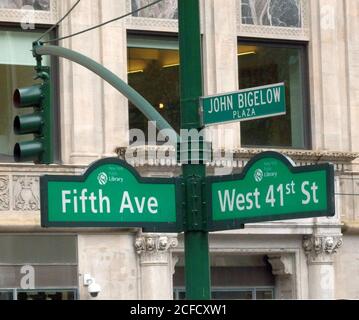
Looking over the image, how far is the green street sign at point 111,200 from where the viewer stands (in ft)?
35.9

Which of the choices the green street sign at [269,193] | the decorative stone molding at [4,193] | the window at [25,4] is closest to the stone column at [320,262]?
the decorative stone molding at [4,193]

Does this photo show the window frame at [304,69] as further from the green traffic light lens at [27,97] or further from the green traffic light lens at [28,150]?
the green traffic light lens at [28,150]

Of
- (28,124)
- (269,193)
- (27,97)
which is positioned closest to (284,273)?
(27,97)

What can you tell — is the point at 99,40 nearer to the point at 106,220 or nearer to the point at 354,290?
the point at 354,290

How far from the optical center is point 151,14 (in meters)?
25.0

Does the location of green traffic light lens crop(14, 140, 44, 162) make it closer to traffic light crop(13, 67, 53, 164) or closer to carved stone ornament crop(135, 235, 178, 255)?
traffic light crop(13, 67, 53, 164)

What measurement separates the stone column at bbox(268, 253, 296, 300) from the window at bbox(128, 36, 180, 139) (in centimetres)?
362

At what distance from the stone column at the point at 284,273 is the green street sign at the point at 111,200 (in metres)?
14.4

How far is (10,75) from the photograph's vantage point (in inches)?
928

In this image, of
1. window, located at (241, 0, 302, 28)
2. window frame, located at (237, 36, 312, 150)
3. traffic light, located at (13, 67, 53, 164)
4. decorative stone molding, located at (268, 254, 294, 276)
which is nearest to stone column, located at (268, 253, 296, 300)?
decorative stone molding, located at (268, 254, 294, 276)

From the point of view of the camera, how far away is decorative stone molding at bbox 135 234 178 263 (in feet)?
78.8
